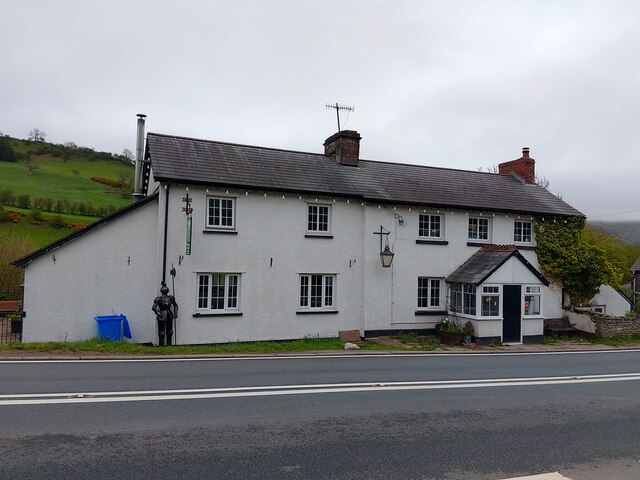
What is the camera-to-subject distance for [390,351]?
50.9 feet

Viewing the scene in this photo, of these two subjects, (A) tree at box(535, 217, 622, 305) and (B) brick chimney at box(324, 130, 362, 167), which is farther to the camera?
(A) tree at box(535, 217, 622, 305)

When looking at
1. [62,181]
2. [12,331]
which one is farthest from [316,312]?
Answer: [62,181]

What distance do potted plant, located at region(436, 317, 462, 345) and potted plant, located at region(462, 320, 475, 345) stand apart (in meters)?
0.20

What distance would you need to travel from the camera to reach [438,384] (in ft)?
33.7

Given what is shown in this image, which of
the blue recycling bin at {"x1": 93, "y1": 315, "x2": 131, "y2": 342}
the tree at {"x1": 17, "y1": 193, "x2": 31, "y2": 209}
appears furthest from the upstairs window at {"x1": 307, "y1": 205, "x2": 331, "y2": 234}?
the tree at {"x1": 17, "y1": 193, "x2": 31, "y2": 209}

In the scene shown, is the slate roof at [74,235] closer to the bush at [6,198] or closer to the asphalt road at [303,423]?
the asphalt road at [303,423]

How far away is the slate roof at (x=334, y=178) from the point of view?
16891mm

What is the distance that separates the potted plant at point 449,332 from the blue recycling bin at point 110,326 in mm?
12052

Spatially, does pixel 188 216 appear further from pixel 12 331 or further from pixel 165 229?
pixel 12 331

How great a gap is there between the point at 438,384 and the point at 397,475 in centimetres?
522

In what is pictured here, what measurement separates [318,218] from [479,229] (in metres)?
7.93

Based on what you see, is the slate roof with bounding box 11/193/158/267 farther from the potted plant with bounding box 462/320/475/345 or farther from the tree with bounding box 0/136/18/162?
the tree with bounding box 0/136/18/162

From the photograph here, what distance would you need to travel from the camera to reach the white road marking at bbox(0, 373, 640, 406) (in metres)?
7.85

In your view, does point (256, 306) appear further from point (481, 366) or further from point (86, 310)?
point (481, 366)
